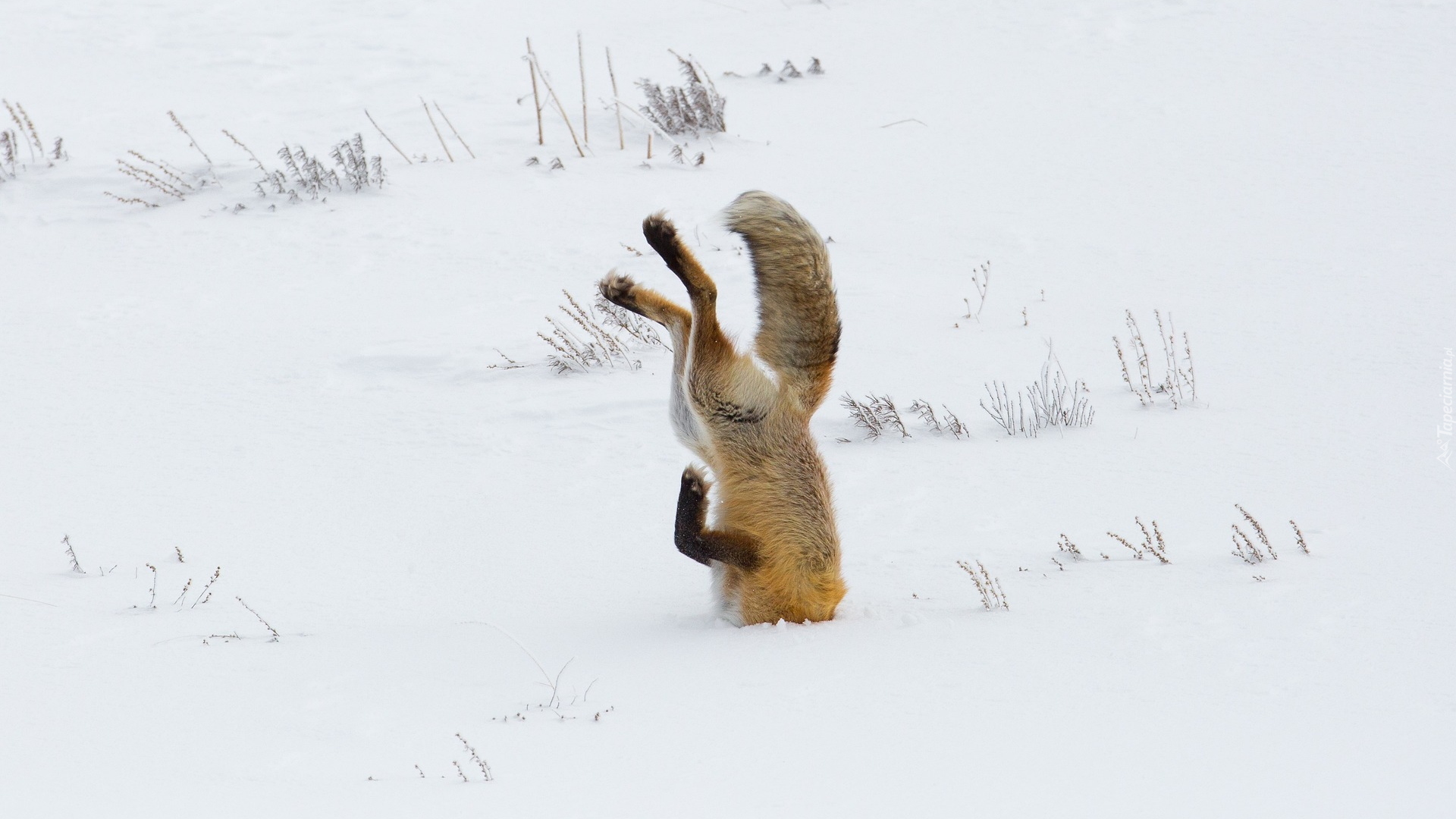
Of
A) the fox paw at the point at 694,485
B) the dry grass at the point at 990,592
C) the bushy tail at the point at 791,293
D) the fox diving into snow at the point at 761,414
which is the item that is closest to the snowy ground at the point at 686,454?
the dry grass at the point at 990,592

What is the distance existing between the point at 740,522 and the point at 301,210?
5959 mm

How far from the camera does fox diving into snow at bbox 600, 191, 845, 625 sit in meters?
3.80

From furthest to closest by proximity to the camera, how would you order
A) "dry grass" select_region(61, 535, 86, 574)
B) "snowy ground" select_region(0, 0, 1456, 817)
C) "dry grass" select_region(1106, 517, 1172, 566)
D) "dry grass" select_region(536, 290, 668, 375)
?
Result: "dry grass" select_region(536, 290, 668, 375)
"dry grass" select_region(61, 535, 86, 574)
"dry grass" select_region(1106, 517, 1172, 566)
"snowy ground" select_region(0, 0, 1456, 817)

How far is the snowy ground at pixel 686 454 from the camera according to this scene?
306 centimetres

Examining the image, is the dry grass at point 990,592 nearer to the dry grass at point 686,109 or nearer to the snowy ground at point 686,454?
the snowy ground at point 686,454

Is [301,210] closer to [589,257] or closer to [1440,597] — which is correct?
[589,257]

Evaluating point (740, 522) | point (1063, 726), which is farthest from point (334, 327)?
point (1063, 726)

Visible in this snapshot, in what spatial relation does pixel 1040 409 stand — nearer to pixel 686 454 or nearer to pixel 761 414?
pixel 686 454

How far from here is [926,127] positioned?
980 centimetres

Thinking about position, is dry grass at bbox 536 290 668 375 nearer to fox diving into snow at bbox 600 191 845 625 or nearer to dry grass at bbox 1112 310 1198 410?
fox diving into snow at bbox 600 191 845 625

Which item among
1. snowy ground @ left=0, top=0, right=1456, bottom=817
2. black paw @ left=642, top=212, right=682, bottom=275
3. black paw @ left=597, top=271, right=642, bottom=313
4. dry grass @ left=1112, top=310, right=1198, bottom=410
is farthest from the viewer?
dry grass @ left=1112, top=310, right=1198, bottom=410

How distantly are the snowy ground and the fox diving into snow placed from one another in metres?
0.21

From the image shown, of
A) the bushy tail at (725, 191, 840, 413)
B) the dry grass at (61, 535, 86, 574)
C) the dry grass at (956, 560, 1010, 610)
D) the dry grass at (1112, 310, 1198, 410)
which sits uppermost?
the bushy tail at (725, 191, 840, 413)

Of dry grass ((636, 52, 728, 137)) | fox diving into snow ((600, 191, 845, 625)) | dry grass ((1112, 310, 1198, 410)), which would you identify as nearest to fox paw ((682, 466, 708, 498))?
fox diving into snow ((600, 191, 845, 625))
